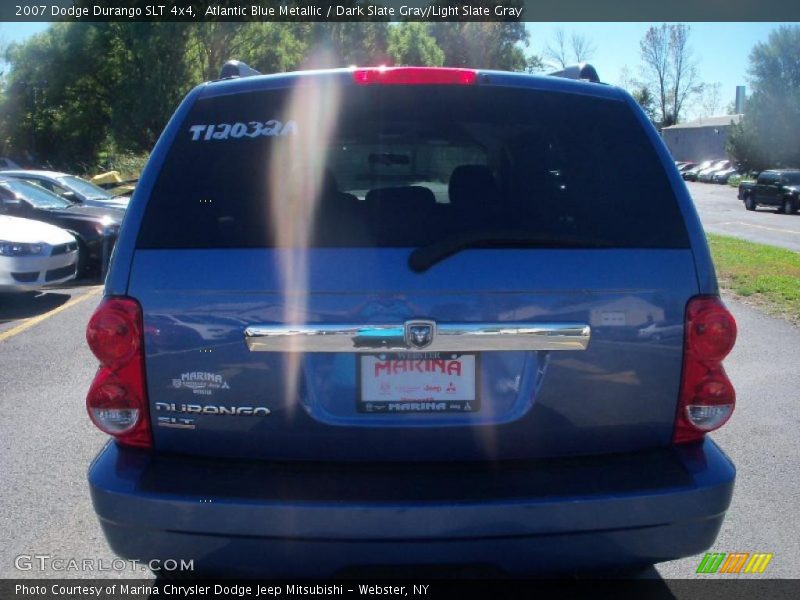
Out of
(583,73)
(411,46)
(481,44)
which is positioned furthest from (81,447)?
(481,44)

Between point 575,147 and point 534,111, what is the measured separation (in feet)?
0.63

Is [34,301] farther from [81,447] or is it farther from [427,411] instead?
[427,411]

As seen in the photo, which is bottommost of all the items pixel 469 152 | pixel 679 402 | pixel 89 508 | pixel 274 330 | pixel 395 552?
pixel 89 508

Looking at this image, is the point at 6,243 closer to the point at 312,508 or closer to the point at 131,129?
the point at 312,508

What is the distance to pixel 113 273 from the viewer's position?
8.84 ft

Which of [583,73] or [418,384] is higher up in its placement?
[583,73]

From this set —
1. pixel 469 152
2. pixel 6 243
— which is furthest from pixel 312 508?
pixel 6 243

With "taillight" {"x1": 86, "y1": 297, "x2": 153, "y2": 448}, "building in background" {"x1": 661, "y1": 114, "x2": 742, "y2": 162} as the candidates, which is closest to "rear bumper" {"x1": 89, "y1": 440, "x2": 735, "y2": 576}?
"taillight" {"x1": 86, "y1": 297, "x2": 153, "y2": 448}

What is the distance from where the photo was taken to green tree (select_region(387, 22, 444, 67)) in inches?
2040

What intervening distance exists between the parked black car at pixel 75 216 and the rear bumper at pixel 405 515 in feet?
33.1

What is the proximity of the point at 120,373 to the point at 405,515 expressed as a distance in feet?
3.33

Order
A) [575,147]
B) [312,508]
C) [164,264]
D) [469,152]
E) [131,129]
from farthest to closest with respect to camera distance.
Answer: [131,129] → [469,152] → [575,147] → [164,264] → [312,508]

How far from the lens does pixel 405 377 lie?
8.68ft

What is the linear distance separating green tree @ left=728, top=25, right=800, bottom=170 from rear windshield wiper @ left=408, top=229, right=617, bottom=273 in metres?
63.8
